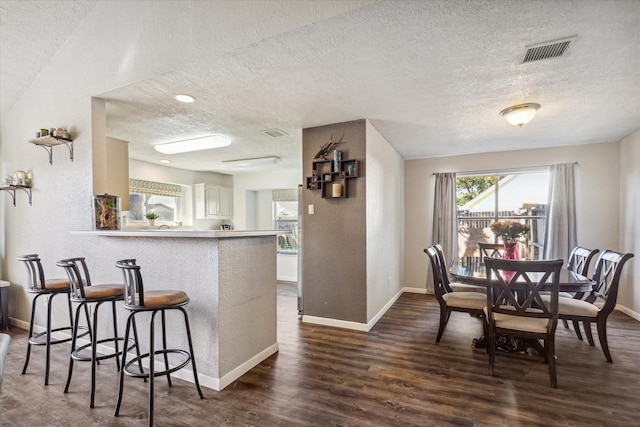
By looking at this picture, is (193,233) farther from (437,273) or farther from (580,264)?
(580,264)

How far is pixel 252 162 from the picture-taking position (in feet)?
18.4

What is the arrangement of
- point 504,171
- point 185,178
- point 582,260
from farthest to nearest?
point 185,178, point 504,171, point 582,260

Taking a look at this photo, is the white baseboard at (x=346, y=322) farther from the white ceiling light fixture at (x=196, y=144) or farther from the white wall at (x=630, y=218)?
the white wall at (x=630, y=218)

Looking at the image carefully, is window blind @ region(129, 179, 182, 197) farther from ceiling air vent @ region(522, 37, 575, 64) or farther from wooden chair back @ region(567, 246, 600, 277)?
wooden chair back @ region(567, 246, 600, 277)

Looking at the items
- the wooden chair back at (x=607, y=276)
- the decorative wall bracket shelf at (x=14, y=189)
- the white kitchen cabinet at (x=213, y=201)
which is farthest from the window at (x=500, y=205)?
the decorative wall bracket shelf at (x=14, y=189)

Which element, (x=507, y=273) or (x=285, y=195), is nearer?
(x=507, y=273)

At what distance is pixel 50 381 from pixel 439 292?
3.46 metres

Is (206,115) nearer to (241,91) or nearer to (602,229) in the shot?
(241,91)

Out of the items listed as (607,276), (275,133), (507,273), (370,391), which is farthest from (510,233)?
(275,133)

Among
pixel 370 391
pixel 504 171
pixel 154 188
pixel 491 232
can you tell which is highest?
pixel 504 171

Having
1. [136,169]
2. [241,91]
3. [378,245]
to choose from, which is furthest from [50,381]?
[136,169]

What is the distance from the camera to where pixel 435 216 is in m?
5.27

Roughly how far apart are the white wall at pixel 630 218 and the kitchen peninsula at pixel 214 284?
15.1 feet

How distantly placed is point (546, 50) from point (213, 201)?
6.15 m
